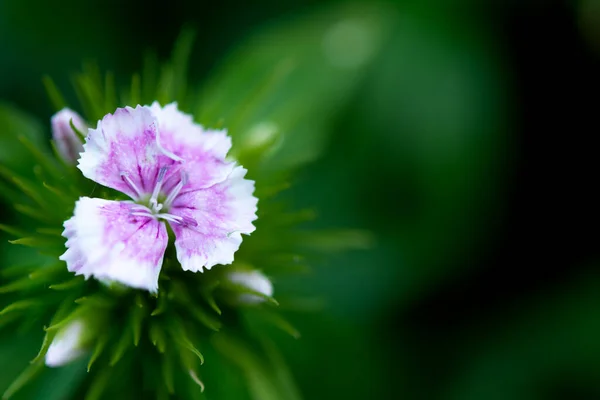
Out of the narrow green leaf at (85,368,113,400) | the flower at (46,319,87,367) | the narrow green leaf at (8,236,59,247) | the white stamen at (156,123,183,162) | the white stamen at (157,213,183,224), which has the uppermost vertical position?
the white stamen at (156,123,183,162)

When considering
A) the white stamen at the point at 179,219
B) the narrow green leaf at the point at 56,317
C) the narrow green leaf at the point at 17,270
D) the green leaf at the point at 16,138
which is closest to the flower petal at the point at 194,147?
the white stamen at the point at 179,219

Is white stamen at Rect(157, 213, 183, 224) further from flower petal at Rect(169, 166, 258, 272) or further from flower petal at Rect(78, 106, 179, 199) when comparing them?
flower petal at Rect(78, 106, 179, 199)

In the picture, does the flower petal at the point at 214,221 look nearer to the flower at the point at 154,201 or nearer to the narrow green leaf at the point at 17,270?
the flower at the point at 154,201

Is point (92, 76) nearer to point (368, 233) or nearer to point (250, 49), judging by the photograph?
point (250, 49)

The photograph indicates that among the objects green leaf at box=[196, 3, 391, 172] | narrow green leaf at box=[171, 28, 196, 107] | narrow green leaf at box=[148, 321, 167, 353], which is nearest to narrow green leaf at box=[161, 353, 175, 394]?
narrow green leaf at box=[148, 321, 167, 353]

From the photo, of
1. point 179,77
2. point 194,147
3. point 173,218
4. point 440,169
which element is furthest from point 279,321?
point 440,169

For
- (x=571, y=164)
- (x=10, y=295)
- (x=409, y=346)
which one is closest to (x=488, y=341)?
(x=409, y=346)

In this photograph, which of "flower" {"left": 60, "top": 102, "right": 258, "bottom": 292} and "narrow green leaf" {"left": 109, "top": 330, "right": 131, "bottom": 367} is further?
"narrow green leaf" {"left": 109, "top": 330, "right": 131, "bottom": 367}

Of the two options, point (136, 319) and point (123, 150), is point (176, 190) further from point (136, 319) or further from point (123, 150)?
point (136, 319)
